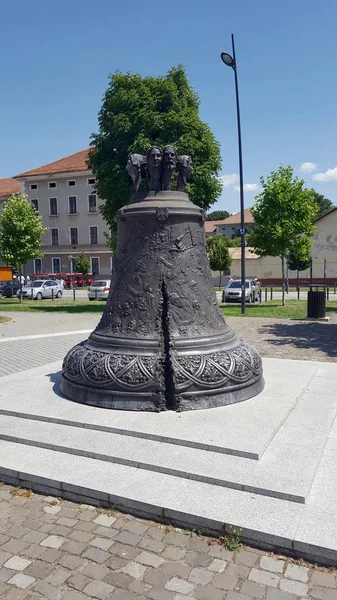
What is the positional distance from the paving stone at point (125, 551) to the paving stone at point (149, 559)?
0.12 feet

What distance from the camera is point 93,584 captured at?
9.19 ft

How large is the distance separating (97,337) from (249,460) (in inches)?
97.7

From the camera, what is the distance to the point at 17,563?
9.89 feet

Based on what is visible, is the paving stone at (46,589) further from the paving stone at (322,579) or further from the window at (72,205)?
the window at (72,205)

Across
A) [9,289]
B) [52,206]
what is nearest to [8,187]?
[52,206]

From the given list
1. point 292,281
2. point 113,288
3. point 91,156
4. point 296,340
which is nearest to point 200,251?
point 113,288

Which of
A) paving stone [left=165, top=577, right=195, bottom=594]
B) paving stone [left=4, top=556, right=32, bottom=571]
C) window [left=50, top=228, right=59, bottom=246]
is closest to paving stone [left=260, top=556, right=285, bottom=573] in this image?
paving stone [left=165, top=577, right=195, bottom=594]

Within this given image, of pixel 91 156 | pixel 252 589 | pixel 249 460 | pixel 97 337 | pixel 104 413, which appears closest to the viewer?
pixel 252 589

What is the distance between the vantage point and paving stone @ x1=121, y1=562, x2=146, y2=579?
288 cm

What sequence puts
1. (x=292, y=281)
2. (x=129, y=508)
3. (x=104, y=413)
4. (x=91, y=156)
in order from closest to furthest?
(x=129, y=508) < (x=104, y=413) < (x=91, y=156) < (x=292, y=281)

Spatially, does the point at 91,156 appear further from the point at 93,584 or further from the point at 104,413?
the point at 93,584

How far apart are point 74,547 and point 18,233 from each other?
27315 mm

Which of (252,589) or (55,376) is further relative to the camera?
(55,376)

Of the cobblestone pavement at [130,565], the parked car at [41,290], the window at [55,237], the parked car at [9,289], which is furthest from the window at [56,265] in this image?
the cobblestone pavement at [130,565]
